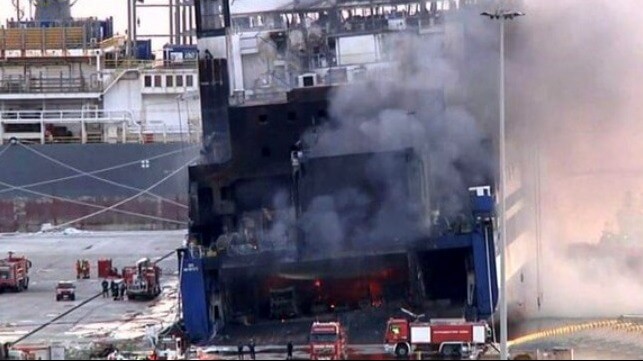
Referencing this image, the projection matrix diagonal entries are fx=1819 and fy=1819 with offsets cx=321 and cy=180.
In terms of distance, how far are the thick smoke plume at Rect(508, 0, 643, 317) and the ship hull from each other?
34278 mm

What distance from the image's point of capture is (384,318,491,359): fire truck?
37.3 m

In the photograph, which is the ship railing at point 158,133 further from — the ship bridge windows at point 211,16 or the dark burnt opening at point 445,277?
the dark burnt opening at point 445,277

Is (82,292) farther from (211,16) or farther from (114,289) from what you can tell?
(211,16)

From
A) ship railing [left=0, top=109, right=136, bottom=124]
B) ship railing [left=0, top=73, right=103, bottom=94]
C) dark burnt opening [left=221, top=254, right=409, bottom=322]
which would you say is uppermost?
ship railing [left=0, top=73, right=103, bottom=94]

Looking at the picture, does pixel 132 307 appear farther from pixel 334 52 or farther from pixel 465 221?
pixel 465 221

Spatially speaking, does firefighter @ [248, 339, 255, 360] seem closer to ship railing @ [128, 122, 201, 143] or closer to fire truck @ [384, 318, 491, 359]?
fire truck @ [384, 318, 491, 359]

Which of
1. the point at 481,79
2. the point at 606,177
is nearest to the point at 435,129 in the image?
the point at 481,79

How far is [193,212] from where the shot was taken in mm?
46969

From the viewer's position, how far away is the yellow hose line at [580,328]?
4072cm

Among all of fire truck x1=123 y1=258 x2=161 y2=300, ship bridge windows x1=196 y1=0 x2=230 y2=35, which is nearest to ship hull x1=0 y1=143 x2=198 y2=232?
fire truck x1=123 y1=258 x2=161 y2=300

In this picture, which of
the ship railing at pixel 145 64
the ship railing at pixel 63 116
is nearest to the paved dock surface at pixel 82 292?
the ship railing at pixel 63 116

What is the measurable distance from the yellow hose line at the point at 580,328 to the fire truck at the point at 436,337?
2557 mm

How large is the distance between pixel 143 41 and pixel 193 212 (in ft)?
172

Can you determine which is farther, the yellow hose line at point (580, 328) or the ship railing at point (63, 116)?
the ship railing at point (63, 116)
